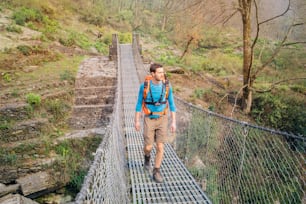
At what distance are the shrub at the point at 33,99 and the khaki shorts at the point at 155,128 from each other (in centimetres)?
469

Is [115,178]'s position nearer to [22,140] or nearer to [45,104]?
[22,140]

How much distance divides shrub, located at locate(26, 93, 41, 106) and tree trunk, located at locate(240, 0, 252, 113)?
599 cm

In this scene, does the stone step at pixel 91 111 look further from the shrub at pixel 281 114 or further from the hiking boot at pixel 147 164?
the shrub at pixel 281 114

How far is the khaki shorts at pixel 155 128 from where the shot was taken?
280cm

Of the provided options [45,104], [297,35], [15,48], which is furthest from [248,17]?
[15,48]

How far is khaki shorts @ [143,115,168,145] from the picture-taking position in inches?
110

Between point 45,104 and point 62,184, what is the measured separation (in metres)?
2.33

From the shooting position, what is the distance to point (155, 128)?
2848 mm

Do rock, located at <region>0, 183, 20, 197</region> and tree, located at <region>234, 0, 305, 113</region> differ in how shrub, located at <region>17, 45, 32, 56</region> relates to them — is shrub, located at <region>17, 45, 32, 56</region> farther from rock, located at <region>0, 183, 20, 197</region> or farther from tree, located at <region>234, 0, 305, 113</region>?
tree, located at <region>234, 0, 305, 113</region>

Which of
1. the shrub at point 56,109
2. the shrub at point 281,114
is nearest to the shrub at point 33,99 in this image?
the shrub at point 56,109

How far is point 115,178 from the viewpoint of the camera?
8.54 ft

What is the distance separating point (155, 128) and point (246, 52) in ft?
20.8

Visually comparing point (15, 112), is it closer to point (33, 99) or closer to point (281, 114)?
point (33, 99)

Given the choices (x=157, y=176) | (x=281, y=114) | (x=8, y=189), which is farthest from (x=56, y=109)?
(x=281, y=114)
